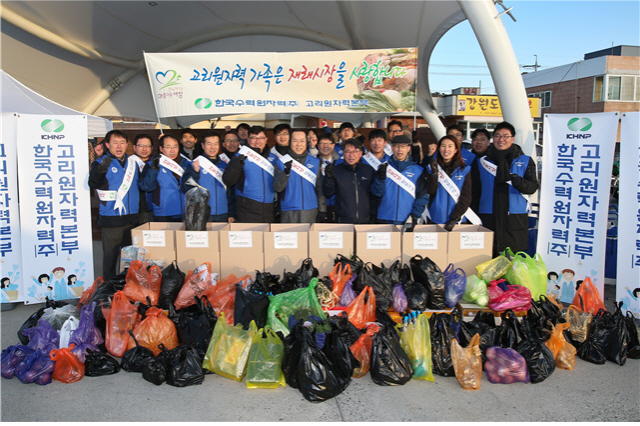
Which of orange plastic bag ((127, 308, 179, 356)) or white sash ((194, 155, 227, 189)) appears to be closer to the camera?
orange plastic bag ((127, 308, 179, 356))

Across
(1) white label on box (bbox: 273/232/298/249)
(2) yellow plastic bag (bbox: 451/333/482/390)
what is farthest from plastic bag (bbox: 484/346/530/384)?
(1) white label on box (bbox: 273/232/298/249)

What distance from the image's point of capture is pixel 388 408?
2553mm

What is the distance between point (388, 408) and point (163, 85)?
Result: 15.0 ft

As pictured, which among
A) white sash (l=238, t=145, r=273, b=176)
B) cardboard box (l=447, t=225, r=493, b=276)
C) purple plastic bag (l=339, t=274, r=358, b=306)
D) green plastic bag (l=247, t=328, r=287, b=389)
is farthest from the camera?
white sash (l=238, t=145, r=273, b=176)

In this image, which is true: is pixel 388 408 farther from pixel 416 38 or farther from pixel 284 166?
pixel 416 38

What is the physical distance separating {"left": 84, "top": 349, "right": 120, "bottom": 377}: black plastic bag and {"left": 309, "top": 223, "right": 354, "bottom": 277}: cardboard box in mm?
1704

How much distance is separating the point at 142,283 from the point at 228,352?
108 centimetres

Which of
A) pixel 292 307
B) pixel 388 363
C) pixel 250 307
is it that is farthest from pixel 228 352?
pixel 388 363

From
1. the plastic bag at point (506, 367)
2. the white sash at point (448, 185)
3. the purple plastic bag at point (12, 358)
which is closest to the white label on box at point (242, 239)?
the purple plastic bag at point (12, 358)

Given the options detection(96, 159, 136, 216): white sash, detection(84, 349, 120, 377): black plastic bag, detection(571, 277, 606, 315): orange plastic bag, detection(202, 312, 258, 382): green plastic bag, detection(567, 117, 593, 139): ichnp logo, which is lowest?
detection(84, 349, 120, 377): black plastic bag

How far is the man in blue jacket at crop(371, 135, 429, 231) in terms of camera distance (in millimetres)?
4191

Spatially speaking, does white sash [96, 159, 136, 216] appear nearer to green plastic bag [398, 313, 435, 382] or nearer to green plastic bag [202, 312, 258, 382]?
green plastic bag [202, 312, 258, 382]

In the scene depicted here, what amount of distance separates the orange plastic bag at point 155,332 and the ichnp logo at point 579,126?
4100 millimetres

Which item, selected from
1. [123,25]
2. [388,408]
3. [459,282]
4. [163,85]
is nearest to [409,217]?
[459,282]
